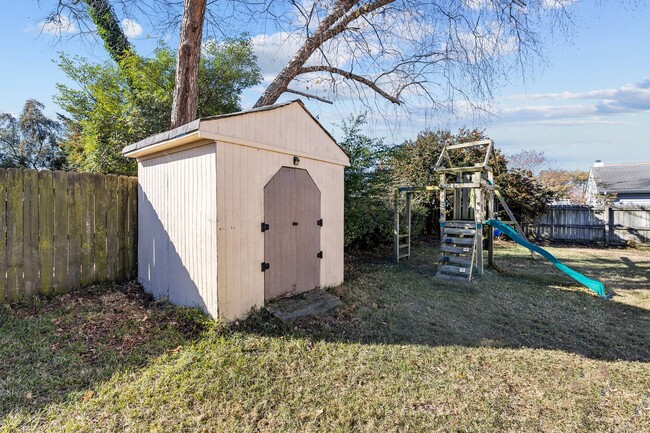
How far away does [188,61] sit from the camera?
5523mm

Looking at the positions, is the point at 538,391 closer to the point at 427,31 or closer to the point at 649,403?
the point at 649,403

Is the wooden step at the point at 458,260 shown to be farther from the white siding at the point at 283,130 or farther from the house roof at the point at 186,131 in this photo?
the house roof at the point at 186,131

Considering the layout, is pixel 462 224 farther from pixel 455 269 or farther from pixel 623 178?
pixel 623 178

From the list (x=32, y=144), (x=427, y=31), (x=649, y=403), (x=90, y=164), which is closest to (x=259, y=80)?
(x=90, y=164)

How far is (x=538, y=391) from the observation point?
8.39 ft

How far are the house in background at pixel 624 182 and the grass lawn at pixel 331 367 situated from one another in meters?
17.8

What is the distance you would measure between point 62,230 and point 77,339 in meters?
1.90

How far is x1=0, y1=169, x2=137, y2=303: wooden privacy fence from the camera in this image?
3.85 m

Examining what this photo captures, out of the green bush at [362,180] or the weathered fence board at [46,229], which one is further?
the green bush at [362,180]

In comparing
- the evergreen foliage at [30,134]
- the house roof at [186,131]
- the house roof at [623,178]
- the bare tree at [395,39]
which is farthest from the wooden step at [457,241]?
the evergreen foliage at [30,134]

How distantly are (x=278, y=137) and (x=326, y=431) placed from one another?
340 cm

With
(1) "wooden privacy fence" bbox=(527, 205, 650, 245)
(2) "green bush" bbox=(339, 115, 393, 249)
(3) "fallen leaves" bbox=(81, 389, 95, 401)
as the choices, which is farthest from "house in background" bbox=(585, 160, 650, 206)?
(3) "fallen leaves" bbox=(81, 389, 95, 401)

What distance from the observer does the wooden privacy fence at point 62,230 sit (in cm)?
385

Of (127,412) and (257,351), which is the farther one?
(257,351)
